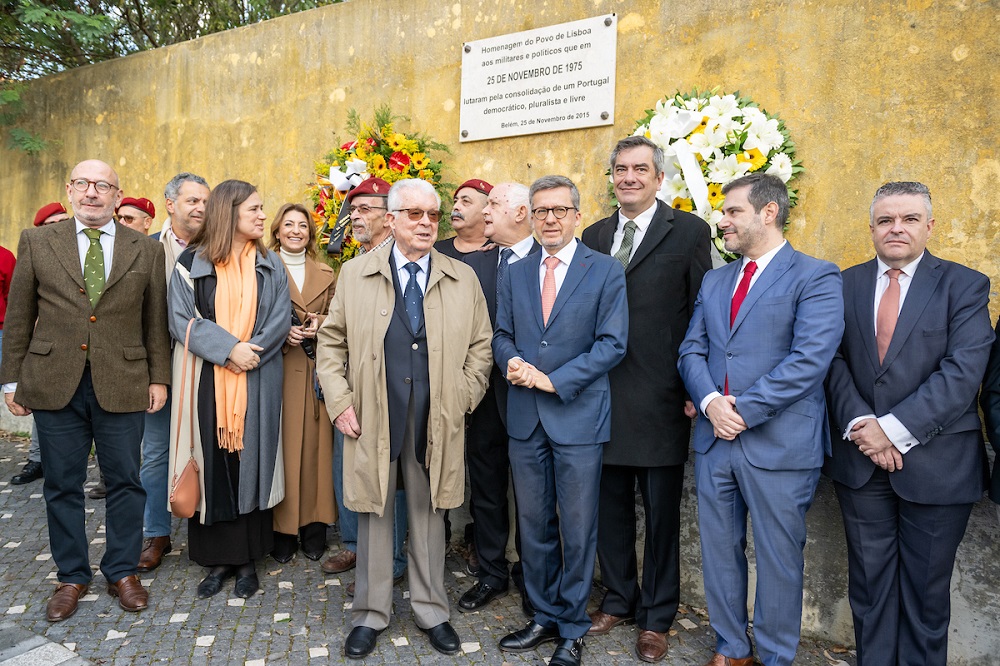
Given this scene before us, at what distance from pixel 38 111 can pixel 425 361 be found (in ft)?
23.9

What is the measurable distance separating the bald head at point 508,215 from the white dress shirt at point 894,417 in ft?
5.88

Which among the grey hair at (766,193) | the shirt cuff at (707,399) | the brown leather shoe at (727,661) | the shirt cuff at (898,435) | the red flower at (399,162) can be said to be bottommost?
the brown leather shoe at (727,661)

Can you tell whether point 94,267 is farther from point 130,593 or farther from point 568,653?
point 568,653

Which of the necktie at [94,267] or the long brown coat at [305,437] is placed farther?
the long brown coat at [305,437]

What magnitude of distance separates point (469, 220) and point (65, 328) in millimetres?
2243

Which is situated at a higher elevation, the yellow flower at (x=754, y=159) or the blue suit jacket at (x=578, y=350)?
the yellow flower at (x=754, y=159)

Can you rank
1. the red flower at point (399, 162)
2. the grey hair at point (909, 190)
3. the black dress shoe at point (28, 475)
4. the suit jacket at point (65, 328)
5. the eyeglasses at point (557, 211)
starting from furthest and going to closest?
the black dress shoe at point (28, 475), the red flower at point (399, 162), the suit jacket at point (65, 328), the eyeglasses at point (557, 211), the grey hair at point (909, 190)

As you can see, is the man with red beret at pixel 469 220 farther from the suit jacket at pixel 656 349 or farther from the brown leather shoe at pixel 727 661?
the brown leather shoe at pixel 727 661

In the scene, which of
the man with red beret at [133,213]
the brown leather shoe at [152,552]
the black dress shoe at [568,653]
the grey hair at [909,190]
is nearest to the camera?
the grey hair at [909,190]

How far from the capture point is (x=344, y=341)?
3375 mm

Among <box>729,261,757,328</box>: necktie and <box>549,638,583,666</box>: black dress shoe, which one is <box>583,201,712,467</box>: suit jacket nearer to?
<box>729,261,757,328</box>: necktie

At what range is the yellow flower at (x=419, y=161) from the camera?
5.25 meters

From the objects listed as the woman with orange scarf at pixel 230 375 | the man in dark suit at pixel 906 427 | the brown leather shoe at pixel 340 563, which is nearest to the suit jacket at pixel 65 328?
the woman with orange scarf at pixel 230 375

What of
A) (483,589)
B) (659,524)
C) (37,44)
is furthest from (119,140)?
(659,524)
